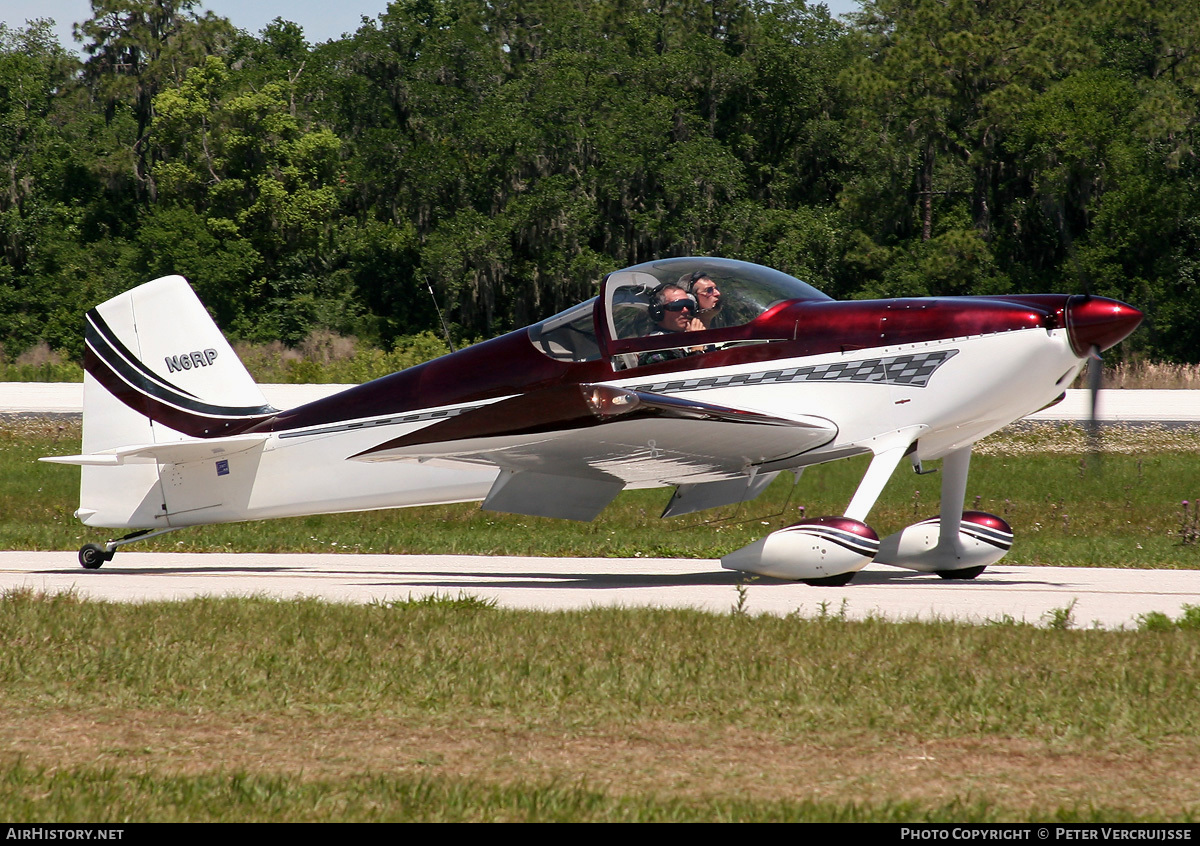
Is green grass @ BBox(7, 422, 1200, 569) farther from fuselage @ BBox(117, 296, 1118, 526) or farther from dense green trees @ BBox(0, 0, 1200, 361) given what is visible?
dense green trees @ BBox(0, 0, 1200, 361)

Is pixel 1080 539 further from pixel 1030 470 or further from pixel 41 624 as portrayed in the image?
pixel 41 624

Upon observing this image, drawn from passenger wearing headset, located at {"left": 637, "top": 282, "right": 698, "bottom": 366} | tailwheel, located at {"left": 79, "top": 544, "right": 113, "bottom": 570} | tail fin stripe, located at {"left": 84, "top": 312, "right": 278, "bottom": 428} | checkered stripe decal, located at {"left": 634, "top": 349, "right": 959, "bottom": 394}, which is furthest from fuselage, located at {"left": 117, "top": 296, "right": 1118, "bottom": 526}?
tailwheel, located at {"left": 79, "top": 544, "right": 113, "bottom": 570}

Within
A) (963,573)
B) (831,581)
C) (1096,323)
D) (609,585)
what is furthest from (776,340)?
(963,573)

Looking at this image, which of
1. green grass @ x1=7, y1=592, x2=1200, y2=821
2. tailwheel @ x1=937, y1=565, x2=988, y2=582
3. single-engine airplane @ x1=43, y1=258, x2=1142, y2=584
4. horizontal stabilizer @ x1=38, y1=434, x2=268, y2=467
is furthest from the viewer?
horizontal stabilizer @ x1=38, y1=434, x2=268, y2=467

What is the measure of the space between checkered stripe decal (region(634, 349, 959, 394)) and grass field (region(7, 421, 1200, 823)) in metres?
2.11

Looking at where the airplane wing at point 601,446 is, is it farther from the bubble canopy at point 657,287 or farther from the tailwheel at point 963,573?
the tailwheel at point 963,573

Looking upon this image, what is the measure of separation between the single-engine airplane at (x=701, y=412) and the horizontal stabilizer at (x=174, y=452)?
0.08 ft

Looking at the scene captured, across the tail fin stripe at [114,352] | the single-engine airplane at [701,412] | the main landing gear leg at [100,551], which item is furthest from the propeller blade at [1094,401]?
the main landing gear leg at [100,551]

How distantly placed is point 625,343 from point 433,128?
126ft

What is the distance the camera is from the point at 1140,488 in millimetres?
17641

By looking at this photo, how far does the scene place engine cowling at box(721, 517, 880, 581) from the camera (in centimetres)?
855

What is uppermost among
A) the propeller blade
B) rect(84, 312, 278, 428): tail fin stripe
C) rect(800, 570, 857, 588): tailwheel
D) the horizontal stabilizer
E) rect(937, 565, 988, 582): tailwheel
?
the propeller blade

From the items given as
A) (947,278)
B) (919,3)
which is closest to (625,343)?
(947,278)

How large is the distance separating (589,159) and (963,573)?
35.0 meters
